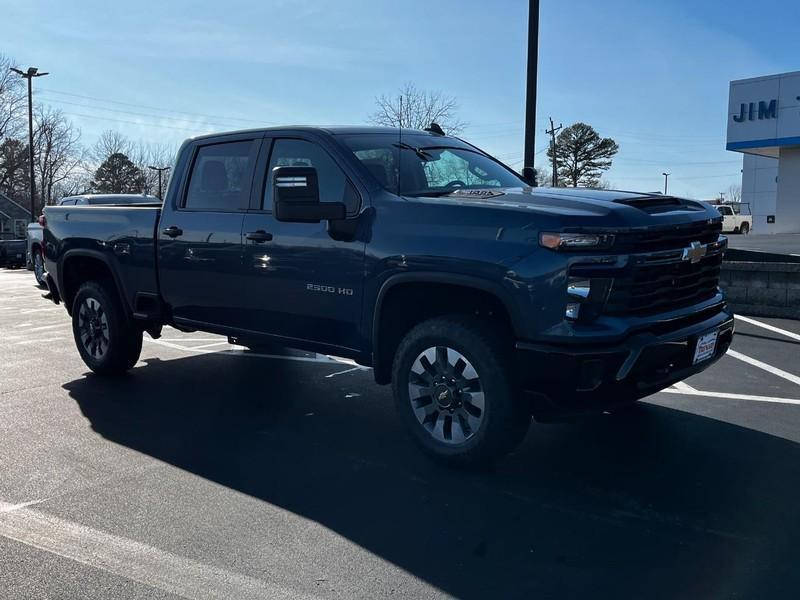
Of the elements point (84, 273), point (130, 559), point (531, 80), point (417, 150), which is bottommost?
point (130, 559)

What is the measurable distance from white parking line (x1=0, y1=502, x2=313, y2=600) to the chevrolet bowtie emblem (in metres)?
2.73

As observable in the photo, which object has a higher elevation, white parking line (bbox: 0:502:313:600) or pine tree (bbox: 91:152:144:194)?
pine tree (bbox: 91:152:144:194)

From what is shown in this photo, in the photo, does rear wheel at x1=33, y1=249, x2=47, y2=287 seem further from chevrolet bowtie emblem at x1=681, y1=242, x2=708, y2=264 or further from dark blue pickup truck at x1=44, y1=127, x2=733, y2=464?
chevrolet bowtie emblem at x1=681, y1=242, x2=708, y2=264

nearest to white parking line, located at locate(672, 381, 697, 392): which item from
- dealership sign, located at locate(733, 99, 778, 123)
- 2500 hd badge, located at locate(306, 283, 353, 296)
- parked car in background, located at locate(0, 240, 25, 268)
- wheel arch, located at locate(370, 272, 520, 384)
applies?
wheel arch, located at locate(370, 272, 520, 384)

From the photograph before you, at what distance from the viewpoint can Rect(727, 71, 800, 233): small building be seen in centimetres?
3344

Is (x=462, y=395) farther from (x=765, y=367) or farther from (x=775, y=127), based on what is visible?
(x=775, y=127)

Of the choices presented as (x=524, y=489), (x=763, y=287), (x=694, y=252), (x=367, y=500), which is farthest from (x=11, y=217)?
(x=694, y=252)

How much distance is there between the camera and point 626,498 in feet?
13.0

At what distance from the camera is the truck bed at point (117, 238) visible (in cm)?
613

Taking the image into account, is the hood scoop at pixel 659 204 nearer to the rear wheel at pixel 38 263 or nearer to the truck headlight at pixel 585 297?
the truck headlight at pixel 585 297

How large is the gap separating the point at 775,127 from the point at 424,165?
111ft

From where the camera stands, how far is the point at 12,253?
27.6 metres

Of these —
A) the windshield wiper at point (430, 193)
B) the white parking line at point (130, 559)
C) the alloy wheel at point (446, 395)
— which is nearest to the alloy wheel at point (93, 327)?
the white parking line at point (130, 559)

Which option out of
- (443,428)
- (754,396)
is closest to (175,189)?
(443,428)
